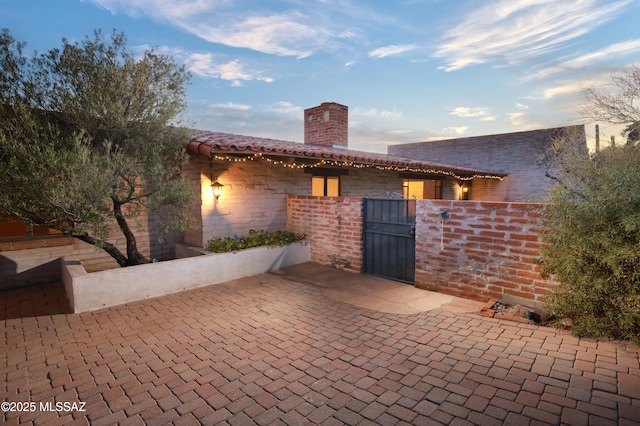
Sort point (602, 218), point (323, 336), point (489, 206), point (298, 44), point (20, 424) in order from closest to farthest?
1. point (20, 424)
2. point (602, 218)
3. point (323, 336)
4. point (489, 206)
5. point (298, 44)

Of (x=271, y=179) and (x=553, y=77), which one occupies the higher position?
(x=553, y=77)

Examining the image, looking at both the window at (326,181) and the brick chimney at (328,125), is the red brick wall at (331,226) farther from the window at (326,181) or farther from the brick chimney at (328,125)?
the brick chimney at (328,125)

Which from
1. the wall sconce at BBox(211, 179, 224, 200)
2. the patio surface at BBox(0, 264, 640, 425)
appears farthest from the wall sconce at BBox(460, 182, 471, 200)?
the wall sconce at BBox(211, 179, 224, 200)

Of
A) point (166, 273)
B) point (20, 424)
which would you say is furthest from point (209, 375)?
point (166, 273)

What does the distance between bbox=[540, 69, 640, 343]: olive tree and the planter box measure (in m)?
5.34

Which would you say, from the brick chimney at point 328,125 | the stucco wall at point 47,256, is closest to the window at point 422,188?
the brick chimney at point 328,125

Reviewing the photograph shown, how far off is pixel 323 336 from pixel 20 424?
2850 millimetres

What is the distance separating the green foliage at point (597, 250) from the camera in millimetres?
3322

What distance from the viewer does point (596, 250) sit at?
3514mm

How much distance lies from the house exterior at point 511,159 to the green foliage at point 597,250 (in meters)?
13.9

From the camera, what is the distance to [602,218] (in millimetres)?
3492

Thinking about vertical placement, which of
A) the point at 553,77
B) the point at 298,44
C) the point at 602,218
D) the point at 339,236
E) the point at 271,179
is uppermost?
the point at 298,44

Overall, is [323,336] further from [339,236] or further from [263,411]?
[339,236]

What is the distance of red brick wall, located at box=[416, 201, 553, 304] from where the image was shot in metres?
4.57
